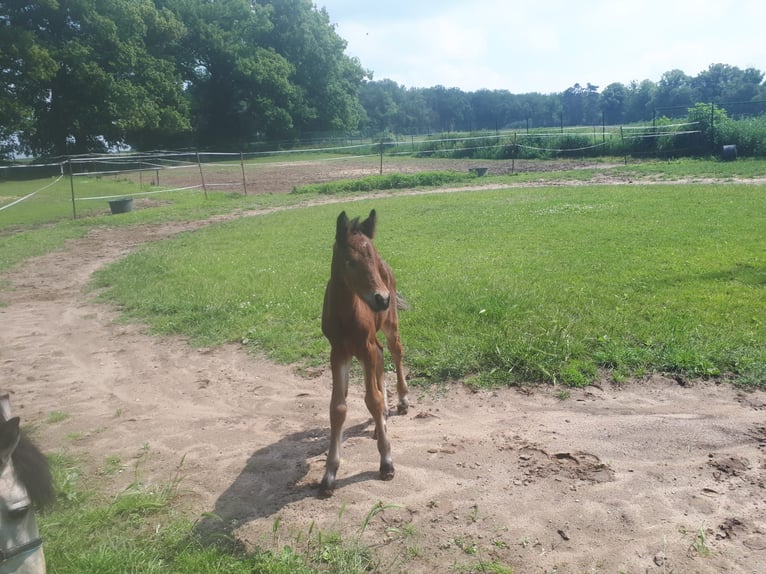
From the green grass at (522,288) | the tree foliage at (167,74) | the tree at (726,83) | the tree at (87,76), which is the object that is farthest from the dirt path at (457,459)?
the tree at (726,83)

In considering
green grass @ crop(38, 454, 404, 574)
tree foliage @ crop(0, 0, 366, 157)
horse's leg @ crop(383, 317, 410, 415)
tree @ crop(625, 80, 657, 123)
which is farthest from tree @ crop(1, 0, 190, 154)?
tree @ crop(625, 80, 657, 123)

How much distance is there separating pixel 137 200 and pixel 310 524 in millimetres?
23657

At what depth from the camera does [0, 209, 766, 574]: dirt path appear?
3188 mm

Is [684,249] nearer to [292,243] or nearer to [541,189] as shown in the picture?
[292,243]

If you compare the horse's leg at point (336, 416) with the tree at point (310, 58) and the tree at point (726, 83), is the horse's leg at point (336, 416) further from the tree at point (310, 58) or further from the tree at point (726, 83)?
the tree at point (726, 83)

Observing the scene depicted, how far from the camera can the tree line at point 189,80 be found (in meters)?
40.5

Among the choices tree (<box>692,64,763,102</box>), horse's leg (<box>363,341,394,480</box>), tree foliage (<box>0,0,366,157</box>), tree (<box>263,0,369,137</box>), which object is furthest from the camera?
tree (<box>692,64,763,102</box>)

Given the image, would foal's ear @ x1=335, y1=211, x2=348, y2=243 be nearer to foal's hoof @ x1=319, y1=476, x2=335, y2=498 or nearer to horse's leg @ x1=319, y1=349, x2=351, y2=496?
horse's leg @ x1=319, y1=349, x2=351, y2=496

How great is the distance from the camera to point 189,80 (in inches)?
2276

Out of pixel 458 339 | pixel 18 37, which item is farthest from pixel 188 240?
pixel 18 37

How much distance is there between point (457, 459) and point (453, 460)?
3 centimetres

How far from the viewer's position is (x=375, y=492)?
380 cm

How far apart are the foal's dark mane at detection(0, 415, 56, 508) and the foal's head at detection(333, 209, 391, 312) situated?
192 cm

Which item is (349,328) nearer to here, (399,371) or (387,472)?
(387,472)
